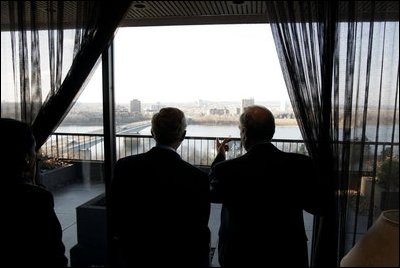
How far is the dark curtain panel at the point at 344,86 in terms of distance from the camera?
1852mm

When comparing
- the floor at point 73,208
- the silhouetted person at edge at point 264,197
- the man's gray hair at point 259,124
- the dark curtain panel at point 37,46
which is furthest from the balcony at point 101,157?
the man's gray hair at point 259,124

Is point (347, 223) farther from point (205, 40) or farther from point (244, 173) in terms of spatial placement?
point (205, 40)

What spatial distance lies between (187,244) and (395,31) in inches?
63.6

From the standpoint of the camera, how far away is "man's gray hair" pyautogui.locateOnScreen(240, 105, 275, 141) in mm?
1656

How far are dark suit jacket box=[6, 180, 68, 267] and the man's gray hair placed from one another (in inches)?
39.2

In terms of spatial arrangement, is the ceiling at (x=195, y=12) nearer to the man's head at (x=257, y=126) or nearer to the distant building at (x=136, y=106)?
the distant building at (x=136, y=106)

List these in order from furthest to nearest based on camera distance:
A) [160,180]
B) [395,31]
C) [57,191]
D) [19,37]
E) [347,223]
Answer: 1. [57,191]
2. [19,37]
3. [347,223]
4. [395,31]
5. [160,180]

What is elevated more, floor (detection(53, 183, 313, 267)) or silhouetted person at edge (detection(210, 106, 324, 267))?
silhouetted person at edge (detection(210, 106, 324, 267))

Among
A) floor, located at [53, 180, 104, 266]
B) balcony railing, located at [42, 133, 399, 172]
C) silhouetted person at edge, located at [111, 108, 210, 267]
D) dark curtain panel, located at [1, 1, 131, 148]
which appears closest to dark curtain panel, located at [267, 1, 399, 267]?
balcony railing, located at [42, 133, 399, 172]

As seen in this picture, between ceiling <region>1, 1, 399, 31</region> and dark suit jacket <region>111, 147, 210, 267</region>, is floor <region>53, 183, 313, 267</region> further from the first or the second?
ceiling <region>1, 1, 399, 31</region>

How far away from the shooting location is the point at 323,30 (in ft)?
6.14

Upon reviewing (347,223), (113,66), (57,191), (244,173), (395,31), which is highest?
(395,31)

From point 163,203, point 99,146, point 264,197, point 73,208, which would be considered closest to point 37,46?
point 99,146

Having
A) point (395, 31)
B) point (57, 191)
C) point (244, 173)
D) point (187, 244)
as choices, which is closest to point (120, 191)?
point (187, 244)
